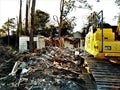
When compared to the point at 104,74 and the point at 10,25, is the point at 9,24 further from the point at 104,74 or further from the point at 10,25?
the point at 104,74

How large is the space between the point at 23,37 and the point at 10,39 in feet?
42.1

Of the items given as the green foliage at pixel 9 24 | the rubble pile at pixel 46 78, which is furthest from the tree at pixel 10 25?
the rubble pile at pixel 46 78

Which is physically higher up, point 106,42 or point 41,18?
point 41,18

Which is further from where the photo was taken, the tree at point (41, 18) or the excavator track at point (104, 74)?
the tree at point (41, 18)

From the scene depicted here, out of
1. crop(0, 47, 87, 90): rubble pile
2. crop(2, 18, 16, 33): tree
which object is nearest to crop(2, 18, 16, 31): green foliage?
crop(2, 18, 16, 33): tree

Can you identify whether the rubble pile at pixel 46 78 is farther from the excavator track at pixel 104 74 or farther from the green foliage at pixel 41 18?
the green foliage at pixel 41 18

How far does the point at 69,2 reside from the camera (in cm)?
5428

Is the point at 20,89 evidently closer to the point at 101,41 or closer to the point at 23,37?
the point at 101,41

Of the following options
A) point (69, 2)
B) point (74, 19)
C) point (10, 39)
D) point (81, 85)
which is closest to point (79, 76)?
point (81, 85)

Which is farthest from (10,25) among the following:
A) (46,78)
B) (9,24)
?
(46,78)

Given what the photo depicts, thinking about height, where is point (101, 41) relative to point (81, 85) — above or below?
above

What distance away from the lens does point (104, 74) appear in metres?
15.8

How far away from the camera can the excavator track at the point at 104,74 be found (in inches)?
567

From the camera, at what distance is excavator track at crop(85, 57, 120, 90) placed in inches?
567
